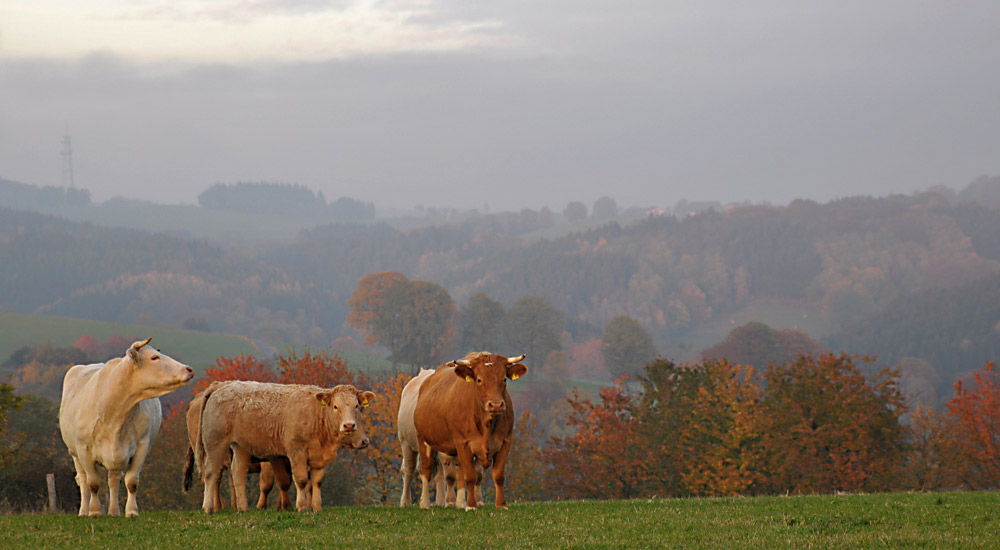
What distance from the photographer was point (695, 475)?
53625 millimetres

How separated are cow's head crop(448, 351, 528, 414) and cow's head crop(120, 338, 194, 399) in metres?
4.70

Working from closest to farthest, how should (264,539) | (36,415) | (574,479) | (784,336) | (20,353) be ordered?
1. (264,539)
2. (574,479)
3. (36,415)
4. (20,353)
5. (784,336)

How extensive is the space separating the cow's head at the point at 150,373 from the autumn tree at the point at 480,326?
167999 millimetres

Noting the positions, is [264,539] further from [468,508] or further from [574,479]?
[574,479]

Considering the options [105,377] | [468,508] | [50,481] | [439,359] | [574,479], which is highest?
[105,377]

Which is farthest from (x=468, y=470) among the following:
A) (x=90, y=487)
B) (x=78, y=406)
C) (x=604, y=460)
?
(x=604, y=460)

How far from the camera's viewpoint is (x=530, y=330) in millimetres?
184625

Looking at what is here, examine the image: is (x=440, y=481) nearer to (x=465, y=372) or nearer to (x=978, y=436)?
(x=465, y=372)

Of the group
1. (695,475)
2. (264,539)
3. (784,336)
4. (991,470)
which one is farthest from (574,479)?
(784,336)

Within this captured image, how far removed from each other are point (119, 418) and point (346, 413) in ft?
12.7

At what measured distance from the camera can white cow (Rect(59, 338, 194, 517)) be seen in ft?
53.8

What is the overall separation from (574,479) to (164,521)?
5121cm

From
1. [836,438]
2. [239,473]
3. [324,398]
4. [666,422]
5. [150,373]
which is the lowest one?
[666,422]

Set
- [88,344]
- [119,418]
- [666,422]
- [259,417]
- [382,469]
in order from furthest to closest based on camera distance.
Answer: [88,344]
[666,422]
[382,469]
[259,417]
[119,418]
